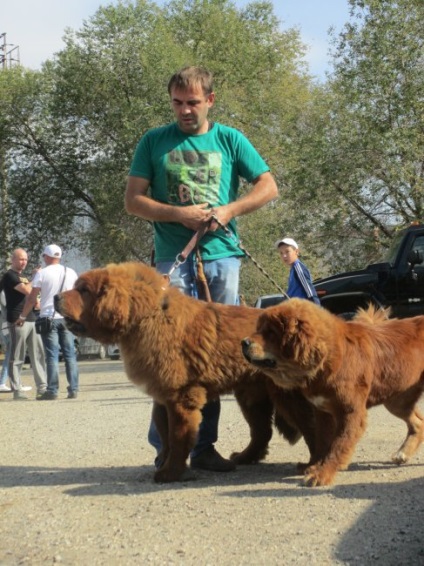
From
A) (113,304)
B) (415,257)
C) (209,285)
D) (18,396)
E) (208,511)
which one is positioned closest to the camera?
(208,511)

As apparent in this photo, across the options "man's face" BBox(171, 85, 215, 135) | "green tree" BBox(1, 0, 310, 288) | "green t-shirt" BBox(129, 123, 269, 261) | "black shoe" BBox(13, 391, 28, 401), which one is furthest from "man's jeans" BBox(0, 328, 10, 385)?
"green tree" BBox(1, 0, 310, 288)

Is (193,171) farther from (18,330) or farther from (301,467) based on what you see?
(18,330)

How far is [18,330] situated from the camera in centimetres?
1436

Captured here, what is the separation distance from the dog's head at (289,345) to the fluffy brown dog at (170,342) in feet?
1.40

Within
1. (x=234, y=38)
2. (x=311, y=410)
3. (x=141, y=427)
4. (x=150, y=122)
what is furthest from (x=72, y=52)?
(x=311, y=410)

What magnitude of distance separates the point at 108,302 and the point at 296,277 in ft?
15.4

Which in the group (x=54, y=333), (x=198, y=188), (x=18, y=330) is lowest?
(x=18, y=330)

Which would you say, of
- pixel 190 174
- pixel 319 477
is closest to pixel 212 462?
pixel 319 477

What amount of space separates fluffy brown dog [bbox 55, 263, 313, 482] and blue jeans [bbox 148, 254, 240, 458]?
0.39 m

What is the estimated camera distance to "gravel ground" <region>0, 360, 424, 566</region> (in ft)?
13.3

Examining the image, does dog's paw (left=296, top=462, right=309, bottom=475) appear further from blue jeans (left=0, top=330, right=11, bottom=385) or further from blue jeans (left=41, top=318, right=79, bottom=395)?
blue jeans (left=0, top=330, right=11, bottom=385)

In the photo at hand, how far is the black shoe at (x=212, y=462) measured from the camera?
604cm

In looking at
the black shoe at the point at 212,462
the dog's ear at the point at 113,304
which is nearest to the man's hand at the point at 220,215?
the dog's ear at the point at 113,304

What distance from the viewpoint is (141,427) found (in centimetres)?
870
